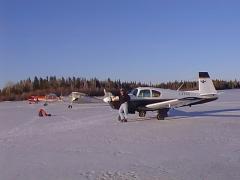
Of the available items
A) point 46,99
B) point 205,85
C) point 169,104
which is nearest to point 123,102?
point 169,104

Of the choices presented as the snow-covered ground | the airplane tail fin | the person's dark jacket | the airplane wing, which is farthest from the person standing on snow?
the airplane tail fin

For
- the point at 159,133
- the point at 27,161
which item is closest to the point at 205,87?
the point at 159,133

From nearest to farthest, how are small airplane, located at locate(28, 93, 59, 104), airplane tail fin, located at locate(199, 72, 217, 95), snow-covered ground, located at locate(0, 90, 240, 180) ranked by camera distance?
snow-covered ground, located at locate(0, 90, 240, 180) < airplane tail fin, located at locate(199, 72, 217, 95) < small airplane, located at locate(28, 93, 59, 104)

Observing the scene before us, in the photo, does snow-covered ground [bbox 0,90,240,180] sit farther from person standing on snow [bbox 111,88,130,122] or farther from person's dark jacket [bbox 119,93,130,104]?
person's dark jacket [bbox 119,93,130,104]

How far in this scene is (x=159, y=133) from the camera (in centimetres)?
1119

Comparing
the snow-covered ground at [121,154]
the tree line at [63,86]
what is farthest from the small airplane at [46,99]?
the snow-covered ground at [121,154]

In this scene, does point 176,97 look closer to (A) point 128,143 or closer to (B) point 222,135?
(B) point 222,135

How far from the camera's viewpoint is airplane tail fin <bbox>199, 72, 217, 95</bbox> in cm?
1842

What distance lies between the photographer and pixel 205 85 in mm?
18578

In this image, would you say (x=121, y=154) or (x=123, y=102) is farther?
(x=123, y=102)

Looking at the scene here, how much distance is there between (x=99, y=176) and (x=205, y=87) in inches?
530

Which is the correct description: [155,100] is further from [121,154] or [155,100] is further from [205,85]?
[121,154]

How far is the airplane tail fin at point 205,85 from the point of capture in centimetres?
1842

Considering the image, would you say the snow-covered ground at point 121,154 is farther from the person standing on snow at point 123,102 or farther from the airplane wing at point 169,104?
the airplane wing at point 169,104
